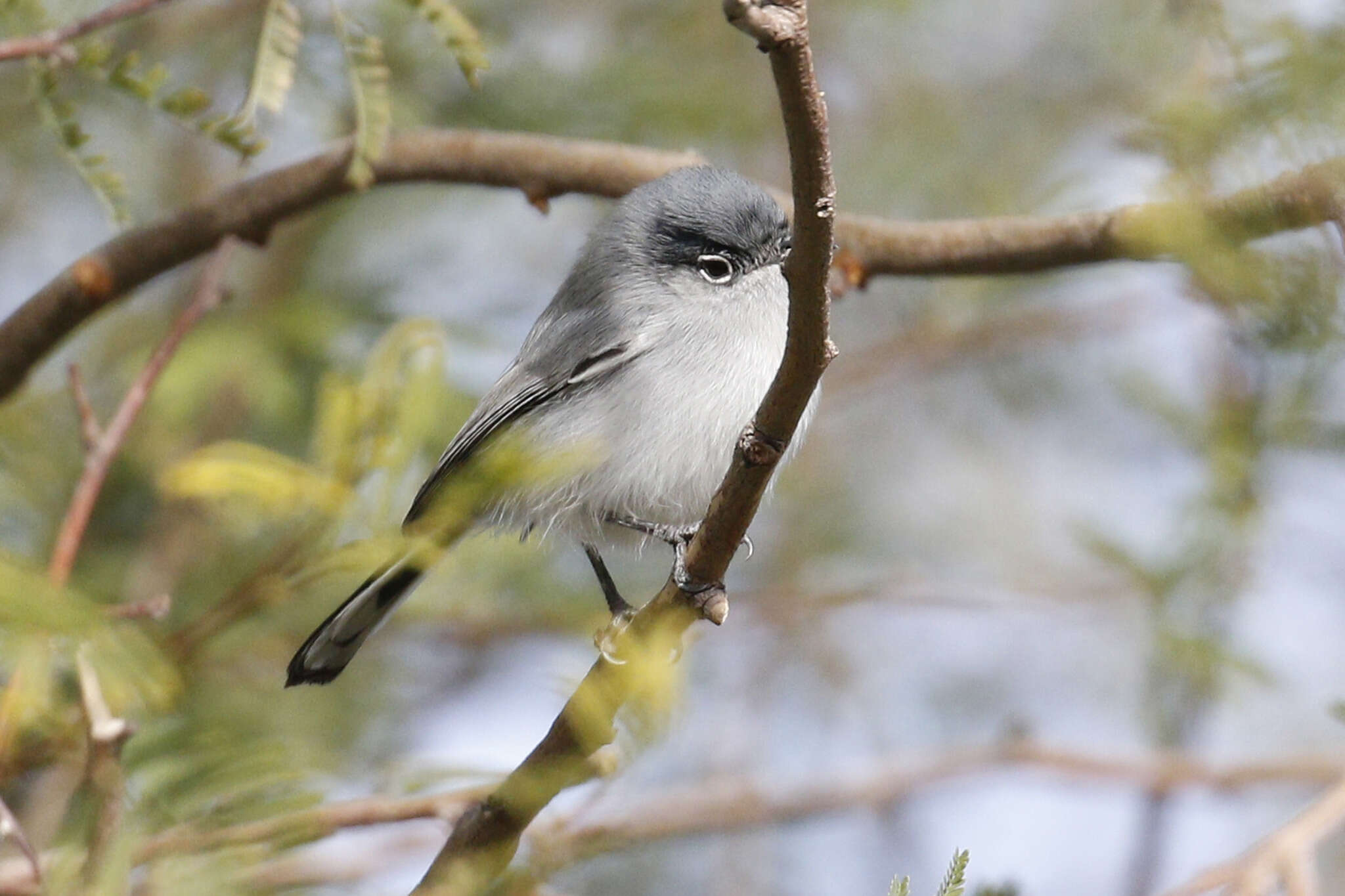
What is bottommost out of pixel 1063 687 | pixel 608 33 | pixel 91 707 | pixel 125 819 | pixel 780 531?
pixel 1063 687

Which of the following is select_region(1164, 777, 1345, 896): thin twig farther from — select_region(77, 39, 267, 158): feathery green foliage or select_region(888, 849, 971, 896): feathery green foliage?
select_region(77, 39, 267, 158): feathery green foliage

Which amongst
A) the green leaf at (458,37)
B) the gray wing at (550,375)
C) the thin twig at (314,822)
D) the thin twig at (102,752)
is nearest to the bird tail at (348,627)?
the gray wing at (550,375)

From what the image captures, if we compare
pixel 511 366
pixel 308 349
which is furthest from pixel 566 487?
pixel 308 349

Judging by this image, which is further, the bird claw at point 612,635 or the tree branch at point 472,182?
the tree branch at point 472,182

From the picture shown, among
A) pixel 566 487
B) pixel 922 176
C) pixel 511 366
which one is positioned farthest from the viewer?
pixel 922 176

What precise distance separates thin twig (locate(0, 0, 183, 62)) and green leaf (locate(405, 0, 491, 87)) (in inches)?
16.6

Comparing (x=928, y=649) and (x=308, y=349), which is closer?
(x=308, y=349)

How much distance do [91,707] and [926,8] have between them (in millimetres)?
4516

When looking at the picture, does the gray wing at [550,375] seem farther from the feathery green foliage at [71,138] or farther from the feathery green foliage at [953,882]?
the feathery green foliage at [953,882]

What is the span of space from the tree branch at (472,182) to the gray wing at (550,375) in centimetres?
31

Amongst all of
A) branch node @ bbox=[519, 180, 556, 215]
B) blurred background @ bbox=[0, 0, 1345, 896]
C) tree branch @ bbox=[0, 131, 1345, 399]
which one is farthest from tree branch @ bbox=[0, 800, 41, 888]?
branch node @ bbox=[519, 180, 556, 215]

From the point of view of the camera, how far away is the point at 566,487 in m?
2.81

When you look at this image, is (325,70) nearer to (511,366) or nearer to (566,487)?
(511,366)

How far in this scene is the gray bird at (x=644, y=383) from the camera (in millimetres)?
2705
